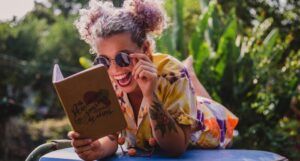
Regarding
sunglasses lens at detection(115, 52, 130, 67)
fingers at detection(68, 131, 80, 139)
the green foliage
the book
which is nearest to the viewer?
the book

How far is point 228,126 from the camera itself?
7.99ft

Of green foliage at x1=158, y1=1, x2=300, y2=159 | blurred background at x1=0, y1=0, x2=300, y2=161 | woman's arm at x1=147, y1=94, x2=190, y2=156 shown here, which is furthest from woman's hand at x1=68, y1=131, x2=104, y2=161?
green foliage at x1=158, y1=1, x2=300, y2=159

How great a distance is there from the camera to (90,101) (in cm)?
159

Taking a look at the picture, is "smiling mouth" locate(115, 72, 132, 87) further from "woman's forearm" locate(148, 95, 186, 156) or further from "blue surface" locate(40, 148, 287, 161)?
"blue surface" locate(40, 148, 287, 161)

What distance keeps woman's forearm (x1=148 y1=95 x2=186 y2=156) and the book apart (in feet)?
0.54

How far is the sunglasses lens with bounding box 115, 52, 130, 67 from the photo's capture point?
1749mm

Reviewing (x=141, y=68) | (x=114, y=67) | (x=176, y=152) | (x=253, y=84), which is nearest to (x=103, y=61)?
(x=114, y=67)

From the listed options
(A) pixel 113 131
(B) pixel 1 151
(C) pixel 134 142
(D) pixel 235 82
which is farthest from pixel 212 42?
(B) pixel 1 151

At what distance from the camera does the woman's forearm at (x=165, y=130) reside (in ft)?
5.88

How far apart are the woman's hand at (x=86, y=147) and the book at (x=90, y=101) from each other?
3 centimetres

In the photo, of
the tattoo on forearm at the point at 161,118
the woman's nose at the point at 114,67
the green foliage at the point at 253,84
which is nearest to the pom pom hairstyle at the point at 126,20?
the woman's nose at the point at 114,67

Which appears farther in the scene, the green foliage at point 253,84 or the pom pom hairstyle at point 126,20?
the green foliage at point 253,84

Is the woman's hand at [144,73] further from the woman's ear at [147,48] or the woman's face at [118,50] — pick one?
the woman's ear at [147,48]

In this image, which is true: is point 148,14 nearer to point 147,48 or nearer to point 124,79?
point 147,48
